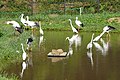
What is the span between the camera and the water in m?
12.3

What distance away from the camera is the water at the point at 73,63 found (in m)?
12.3

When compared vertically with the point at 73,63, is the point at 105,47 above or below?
below

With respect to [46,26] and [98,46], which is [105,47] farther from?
[46,26]

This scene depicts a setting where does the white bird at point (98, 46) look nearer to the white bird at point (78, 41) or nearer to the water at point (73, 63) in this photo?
the water at point (73, 63)

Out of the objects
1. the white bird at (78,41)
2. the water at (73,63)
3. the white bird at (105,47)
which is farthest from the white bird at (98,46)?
the white bird at (78,41)

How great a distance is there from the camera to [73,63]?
553 inches

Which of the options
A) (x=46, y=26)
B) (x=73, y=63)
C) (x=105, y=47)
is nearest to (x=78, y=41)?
(x=105, y=47)

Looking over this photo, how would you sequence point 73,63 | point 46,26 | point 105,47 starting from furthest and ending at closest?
point 46,26 < point 105,47 < point 73,63

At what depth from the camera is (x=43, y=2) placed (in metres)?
34.8

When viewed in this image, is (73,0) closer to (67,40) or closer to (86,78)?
(67,40)

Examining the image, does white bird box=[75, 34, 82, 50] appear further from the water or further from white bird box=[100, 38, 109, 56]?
white bird box=[100, 38, 109, 56]

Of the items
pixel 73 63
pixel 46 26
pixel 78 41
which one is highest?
pixel 73 63

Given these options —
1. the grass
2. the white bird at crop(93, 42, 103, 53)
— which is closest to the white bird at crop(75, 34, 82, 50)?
the white bird at crop(93, 42, 103, 53)

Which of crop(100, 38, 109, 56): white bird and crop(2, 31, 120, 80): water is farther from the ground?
crop(2, 31, 120, 80): water
